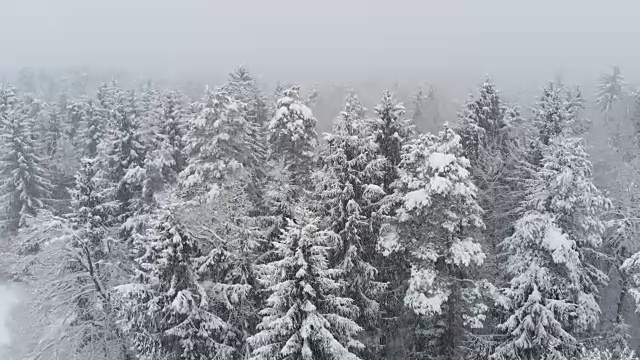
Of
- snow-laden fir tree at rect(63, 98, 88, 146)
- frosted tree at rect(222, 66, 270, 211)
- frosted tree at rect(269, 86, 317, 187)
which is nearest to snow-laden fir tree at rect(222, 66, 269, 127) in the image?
frosted tree at rect(222, 66, 270, 211)

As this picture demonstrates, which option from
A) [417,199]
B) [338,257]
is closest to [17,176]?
[338,257]

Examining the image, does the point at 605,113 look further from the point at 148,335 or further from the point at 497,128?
the point at 148,335

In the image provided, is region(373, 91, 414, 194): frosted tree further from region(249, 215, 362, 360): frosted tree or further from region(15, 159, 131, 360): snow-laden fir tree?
region(15, 159, 131, 360): snow-laden fir tree

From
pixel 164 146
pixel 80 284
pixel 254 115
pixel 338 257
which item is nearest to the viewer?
pixel 338 257

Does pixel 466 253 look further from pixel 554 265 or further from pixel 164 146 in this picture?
pixel 164 146

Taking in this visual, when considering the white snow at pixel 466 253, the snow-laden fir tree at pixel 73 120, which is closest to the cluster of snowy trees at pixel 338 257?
the white snow at pixel 466 253

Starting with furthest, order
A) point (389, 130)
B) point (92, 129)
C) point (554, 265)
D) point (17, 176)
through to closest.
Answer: point (92, 129), point (17, 176), point (389, 130), point (554, 265)

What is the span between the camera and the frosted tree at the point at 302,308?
16.6 metres

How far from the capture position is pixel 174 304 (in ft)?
62.8

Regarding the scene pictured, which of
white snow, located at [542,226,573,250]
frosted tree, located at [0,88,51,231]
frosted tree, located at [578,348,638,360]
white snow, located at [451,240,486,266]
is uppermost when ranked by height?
white snow, located at [542,226,573,250]

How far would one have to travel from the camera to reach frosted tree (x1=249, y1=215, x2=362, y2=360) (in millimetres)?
16625

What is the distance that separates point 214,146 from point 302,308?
10889 mm

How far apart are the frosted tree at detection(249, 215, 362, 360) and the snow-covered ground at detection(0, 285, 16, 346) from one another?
2578 centimetres

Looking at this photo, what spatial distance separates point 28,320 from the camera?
28.4 meters
